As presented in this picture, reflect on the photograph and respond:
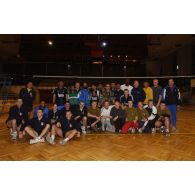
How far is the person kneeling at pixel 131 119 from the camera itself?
5.64 meters

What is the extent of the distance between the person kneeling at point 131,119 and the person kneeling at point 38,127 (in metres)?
2.12

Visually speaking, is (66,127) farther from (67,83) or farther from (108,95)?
(67,83)

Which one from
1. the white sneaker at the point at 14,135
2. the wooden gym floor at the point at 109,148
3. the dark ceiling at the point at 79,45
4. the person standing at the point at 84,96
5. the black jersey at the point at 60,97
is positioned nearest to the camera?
the wooden gym floor at the point at 109,148

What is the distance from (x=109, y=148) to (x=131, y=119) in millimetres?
1725

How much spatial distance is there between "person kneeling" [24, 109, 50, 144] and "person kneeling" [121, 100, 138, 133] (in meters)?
2.12

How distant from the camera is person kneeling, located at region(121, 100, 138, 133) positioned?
5637mm

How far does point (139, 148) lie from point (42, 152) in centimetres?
192

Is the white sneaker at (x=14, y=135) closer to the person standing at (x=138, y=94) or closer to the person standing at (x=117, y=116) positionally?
the person standing at (x=117, y=116)

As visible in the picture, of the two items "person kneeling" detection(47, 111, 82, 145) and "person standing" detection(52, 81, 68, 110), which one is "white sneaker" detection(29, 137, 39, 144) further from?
"person standing" detection(52, 81, 68, 110)

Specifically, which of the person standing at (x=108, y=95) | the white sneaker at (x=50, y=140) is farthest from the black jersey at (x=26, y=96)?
Answer: the person standing at (x=108, y=95)

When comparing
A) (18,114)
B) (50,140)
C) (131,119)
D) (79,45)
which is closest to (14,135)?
(18,114)
